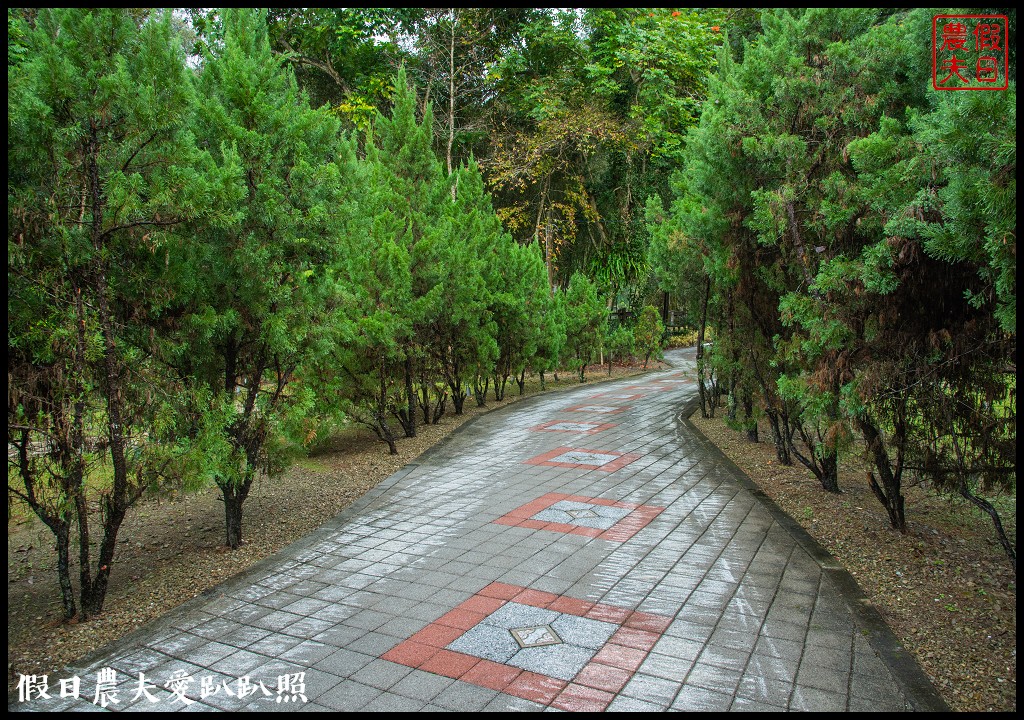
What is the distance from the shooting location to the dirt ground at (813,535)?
3.72 metres

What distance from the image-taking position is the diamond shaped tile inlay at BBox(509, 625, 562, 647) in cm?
385

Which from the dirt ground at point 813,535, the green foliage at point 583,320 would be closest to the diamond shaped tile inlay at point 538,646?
the dirt ground at point 813,535

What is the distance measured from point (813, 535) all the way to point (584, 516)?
205cm

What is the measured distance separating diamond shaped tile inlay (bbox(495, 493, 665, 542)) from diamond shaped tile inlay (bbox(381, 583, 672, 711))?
1.42m

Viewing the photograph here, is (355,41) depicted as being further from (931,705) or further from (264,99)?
(931,705)

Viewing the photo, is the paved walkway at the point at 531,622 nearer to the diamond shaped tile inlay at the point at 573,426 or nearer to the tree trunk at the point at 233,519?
the tree trunk at the point at 233,519

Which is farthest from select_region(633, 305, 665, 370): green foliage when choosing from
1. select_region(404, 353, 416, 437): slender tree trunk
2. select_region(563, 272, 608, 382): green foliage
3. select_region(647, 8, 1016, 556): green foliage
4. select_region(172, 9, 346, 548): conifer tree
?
select_region(172, 9, 346, 548): conifer tree

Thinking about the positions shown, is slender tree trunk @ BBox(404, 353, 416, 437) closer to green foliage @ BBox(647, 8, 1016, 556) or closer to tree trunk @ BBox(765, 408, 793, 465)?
green foliage @ BBox(647, 8, 1016, 556)

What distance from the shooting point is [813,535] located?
18.4 feet

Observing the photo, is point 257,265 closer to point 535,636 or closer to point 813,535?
point 535,636

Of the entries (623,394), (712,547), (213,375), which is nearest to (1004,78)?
(712,547)

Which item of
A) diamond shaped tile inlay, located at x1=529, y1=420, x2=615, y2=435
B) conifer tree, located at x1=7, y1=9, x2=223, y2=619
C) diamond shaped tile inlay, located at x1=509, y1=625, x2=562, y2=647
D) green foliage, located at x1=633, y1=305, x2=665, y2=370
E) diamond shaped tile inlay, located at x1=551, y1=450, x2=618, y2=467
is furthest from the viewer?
green foliage, located at x1=633, y1=305, x2=665, y2=370

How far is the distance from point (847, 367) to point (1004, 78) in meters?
2.37

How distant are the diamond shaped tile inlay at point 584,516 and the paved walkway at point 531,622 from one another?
30mm
